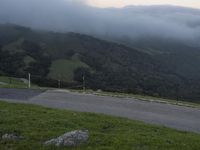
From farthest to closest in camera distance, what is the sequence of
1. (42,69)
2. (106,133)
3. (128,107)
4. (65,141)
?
(42,69) < (128,107) < (106,133) < (65,141)

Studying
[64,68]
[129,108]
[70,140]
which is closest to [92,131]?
[70,140]

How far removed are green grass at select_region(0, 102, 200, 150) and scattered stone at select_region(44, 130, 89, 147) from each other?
7.9 inches

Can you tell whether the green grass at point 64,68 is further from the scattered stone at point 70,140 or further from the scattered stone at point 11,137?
the scattered stone at point 70,140

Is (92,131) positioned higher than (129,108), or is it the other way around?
(129,108)

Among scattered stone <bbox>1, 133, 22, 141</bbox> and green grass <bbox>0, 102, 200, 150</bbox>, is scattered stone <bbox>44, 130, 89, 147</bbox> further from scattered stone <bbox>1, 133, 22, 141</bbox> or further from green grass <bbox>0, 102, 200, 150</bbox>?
scattered stone <bbox>1, 133, 22, 141</bbox>

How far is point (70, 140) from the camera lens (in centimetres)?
1135

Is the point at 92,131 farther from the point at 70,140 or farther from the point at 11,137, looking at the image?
the point at 11,137

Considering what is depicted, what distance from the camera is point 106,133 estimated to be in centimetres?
1311

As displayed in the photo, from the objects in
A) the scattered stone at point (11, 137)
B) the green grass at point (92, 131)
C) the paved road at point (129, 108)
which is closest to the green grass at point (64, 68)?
the paved road at point (129, 108)

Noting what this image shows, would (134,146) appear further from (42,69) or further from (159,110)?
(42,69)

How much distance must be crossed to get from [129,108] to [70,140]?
35.1ft

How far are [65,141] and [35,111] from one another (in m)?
5.86

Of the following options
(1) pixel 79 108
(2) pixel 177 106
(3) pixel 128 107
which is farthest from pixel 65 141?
(2) pixel 177 106

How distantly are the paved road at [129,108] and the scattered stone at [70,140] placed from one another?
6.56 meters
